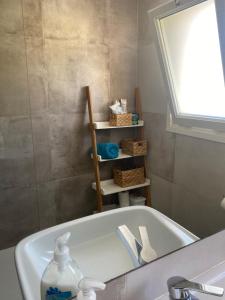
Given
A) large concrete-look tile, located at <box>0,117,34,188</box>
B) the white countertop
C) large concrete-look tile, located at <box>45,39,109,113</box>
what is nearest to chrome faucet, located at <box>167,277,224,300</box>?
the white countertop

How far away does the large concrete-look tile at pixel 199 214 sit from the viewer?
0.98 metres

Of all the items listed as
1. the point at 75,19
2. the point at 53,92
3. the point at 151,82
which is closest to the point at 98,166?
the point at 53,92

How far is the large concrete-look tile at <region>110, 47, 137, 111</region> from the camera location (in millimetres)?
941

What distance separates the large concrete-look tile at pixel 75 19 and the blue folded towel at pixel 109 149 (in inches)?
16.2

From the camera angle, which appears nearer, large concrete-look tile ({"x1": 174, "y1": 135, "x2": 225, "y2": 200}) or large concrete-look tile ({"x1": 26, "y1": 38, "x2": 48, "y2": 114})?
large concrete-look tile ({"x1": 26, "y1": 38, "x2": 48, "y2": 114})

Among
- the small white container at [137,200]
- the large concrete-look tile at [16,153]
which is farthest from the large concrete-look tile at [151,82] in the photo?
the large concrete-look tile at [16,153]

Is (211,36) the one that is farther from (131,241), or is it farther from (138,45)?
(131,241)

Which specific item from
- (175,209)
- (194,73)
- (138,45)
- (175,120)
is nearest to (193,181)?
(175,209)

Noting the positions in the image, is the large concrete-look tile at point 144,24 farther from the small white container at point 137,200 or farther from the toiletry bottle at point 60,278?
the toiletry bottle at point 60,278

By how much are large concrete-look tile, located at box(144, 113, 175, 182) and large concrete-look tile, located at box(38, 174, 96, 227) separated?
31 centimetres

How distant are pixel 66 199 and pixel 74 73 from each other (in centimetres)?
48

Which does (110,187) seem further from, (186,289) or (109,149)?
(186,289)

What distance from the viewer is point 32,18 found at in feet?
2.54

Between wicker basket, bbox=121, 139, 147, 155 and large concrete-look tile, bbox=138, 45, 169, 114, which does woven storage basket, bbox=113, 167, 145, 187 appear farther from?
large concrete-look tile, bbox=138, 45, 169, 114
